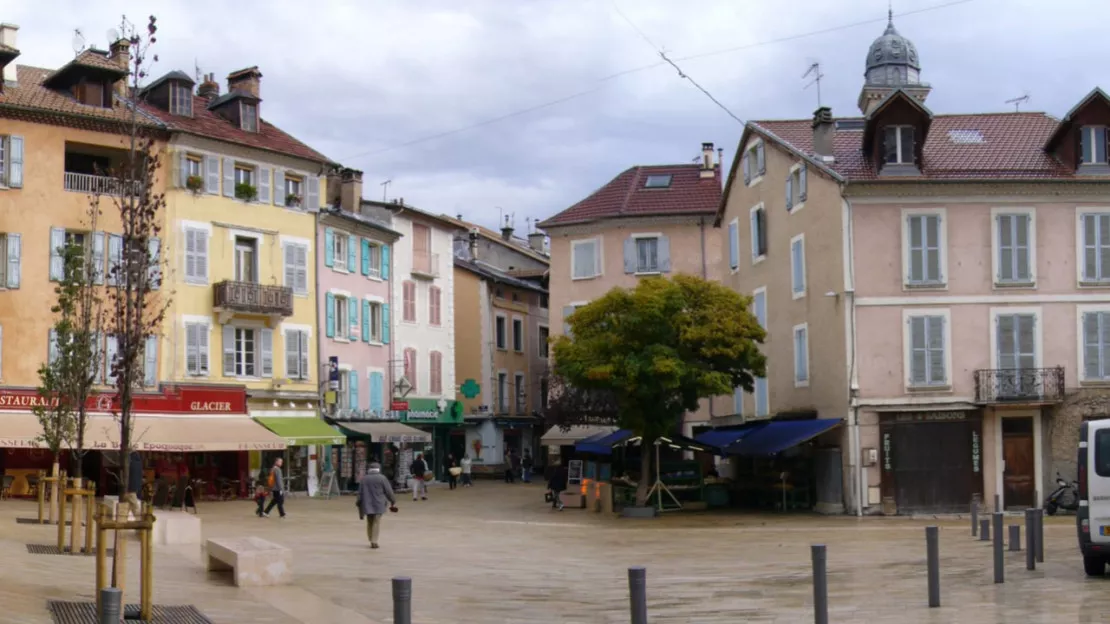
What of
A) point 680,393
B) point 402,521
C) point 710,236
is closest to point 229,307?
point 402,521

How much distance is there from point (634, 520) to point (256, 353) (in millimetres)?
16369

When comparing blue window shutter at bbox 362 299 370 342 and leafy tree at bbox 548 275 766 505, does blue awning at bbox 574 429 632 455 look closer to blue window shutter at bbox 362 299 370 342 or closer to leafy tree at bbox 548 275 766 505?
leafy tree at bbox 548 275 766 505

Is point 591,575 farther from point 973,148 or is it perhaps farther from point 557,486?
point 973,148

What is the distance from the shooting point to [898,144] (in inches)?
Answer: 1391

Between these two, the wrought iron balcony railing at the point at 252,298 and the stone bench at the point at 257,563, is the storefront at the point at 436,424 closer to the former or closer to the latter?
the wrought iron balcony railing at the point at 252,298

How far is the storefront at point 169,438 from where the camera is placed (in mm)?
37688

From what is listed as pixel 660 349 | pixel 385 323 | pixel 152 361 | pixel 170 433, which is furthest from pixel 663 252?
pixel 170 433

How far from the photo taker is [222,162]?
143 ft

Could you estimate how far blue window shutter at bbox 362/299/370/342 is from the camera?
5119 cm

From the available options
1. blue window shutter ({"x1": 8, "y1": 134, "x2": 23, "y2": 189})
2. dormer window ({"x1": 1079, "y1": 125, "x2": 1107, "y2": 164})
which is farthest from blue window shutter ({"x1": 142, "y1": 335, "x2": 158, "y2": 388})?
dormer window ({"x1": 1079, "y1": 125, "x2": 1107, "y2": 164})

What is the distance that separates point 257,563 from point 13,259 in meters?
25.1

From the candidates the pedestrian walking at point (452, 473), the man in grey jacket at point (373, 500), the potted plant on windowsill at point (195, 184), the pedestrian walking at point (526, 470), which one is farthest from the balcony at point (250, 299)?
the man in grey jacket at point (373, 500)

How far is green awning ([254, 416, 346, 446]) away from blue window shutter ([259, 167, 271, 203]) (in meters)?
7.20

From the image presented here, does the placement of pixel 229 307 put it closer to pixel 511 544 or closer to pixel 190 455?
pixel 190 455
